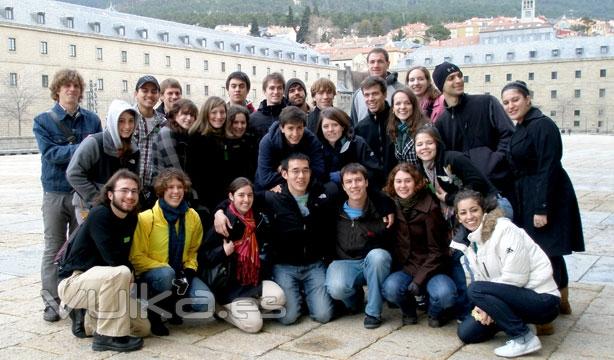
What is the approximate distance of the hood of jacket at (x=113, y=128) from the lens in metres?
4.54

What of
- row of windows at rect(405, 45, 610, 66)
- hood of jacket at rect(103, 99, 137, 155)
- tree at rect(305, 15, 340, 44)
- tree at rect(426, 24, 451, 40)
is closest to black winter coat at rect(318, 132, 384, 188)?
hood of jacket at rect(103, 99, 137, 155)

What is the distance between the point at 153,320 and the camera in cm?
445

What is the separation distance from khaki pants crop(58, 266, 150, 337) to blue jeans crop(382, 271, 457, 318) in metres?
1.86

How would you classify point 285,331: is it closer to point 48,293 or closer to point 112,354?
point 112,354

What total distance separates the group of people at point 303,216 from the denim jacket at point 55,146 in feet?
0.04

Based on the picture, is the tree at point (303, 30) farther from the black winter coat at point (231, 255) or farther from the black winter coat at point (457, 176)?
the black winter coat at point (457, 176)

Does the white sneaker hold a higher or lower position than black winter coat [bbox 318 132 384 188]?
lower

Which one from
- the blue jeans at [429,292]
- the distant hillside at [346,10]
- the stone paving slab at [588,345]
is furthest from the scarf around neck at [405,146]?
the distant hillside at [346,10]

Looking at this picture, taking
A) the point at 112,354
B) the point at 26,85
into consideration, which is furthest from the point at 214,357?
the point at 26,85

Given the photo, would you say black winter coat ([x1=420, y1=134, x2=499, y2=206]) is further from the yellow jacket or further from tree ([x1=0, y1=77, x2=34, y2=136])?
tree ([x1=0, y1=77, x2=34, y2=136])

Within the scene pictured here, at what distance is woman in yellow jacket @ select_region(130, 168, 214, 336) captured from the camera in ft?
14.9

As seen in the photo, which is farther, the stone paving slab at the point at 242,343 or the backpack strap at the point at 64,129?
the backpack strap at the point at 64,129

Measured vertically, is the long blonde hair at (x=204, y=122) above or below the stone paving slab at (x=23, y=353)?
above

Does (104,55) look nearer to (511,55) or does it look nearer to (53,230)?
(511,55)
